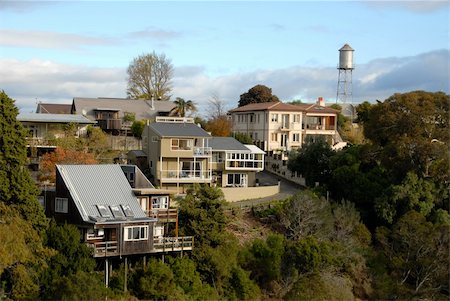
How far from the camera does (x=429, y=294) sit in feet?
119

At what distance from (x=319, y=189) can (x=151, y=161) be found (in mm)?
10241

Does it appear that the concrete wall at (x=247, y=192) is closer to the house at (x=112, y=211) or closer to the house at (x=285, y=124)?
the house at (x=112, y=211)

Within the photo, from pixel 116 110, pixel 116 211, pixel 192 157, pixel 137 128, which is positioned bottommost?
pixel 116 211

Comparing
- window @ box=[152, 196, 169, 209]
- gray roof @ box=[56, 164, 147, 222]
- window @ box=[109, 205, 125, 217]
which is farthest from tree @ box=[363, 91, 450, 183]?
window @ box=[109, 205, 125, 217]

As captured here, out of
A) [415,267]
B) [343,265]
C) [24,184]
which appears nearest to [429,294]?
[415,267]

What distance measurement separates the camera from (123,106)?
59688 mm

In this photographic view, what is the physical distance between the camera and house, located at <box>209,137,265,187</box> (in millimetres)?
46750

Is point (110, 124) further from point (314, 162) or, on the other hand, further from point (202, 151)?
point (314, 162)

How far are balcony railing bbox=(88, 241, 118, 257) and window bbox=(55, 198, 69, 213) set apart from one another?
7.53ft

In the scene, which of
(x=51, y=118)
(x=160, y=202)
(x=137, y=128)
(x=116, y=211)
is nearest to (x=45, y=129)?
(x=51, y=118)

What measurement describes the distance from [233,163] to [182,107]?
12.4m

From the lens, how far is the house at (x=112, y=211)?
3141 cm

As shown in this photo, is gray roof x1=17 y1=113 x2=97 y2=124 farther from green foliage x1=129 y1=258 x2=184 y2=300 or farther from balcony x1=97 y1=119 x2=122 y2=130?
green foliage x1=129 y1=258 x2=184 y2=300

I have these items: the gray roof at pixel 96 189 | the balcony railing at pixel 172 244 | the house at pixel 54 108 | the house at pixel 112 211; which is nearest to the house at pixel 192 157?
the house at pixel 112 211
